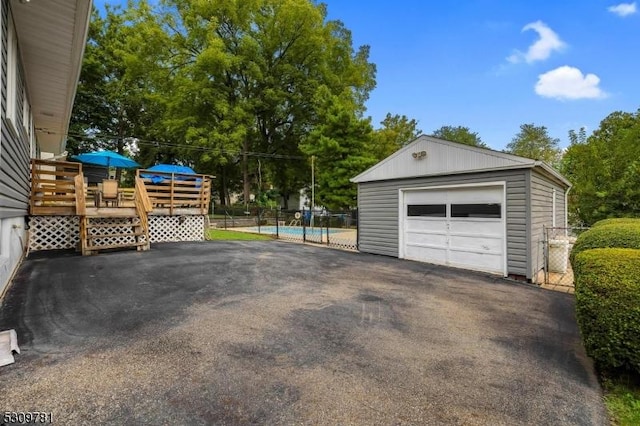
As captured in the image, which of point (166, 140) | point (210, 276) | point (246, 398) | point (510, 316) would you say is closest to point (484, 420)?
point (246, 398)

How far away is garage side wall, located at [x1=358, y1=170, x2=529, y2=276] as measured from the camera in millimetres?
6773

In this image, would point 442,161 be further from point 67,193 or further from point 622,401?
point 67,193

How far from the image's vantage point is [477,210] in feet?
24.7

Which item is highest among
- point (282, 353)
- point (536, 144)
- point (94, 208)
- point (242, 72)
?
point (242, 72)

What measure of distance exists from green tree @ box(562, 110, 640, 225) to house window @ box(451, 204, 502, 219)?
289 inches

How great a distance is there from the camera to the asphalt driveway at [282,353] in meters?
2.03

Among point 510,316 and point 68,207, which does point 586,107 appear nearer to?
point 510,316

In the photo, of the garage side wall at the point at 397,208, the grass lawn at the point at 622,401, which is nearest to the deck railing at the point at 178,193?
the garage side wall at the point at 397,208

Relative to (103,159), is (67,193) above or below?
below

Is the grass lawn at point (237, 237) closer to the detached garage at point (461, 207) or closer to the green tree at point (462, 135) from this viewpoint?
the detached garage at point (461, 207)

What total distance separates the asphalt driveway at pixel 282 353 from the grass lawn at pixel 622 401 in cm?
9

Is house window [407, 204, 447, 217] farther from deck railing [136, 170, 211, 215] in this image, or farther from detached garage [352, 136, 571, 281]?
deck railing [136, 170, 211, 215]

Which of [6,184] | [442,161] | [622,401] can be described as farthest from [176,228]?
[622,401]

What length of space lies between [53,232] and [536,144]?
39.3 meters
